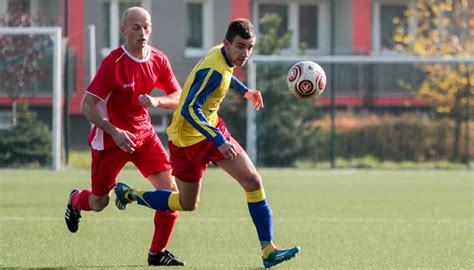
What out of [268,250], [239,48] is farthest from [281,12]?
[268,250]

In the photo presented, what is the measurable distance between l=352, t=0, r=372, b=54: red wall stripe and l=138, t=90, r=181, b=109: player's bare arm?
22.2 metres

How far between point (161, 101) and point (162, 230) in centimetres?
95

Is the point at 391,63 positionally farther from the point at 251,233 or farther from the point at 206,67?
the point at 206,67

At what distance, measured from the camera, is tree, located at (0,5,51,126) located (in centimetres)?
2091

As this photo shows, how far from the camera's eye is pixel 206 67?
306 inches

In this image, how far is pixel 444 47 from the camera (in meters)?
27.1

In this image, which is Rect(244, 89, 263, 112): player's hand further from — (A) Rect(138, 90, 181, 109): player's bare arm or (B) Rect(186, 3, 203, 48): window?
(B) Rect(186, 3, 203, 48): window

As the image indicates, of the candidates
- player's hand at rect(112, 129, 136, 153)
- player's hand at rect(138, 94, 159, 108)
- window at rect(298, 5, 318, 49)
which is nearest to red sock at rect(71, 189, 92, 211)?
player's hand at rect(112, 129, 136, 153)

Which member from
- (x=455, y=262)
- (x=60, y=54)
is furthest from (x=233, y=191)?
(x=455, y=262)

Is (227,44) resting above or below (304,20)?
below

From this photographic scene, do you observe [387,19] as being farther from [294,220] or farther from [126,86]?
[126,86]

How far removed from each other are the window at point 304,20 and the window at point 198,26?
169cm

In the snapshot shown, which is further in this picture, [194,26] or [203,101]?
[194,26]

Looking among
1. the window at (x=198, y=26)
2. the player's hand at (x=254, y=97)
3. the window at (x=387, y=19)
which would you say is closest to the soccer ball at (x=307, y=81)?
the player's hand at (x=254, y=97)
